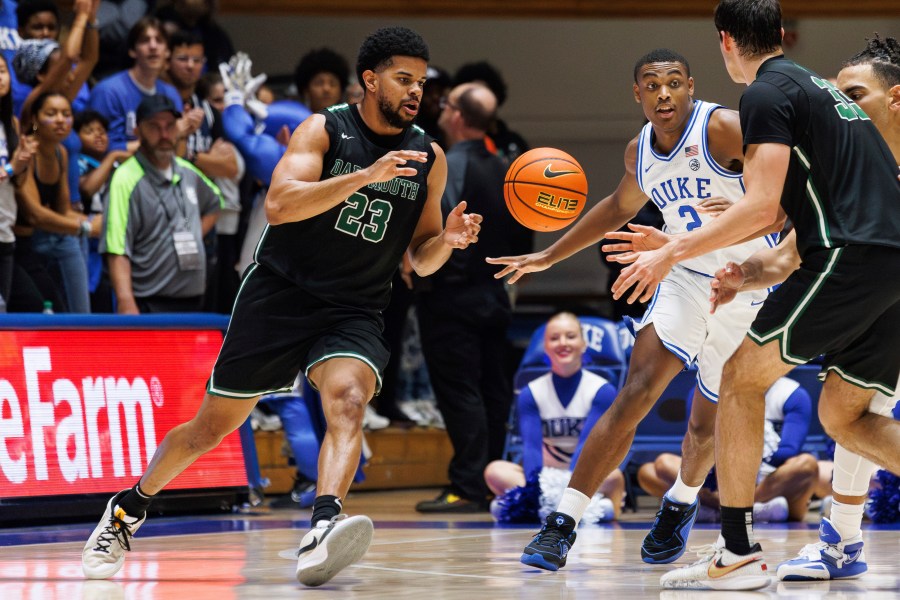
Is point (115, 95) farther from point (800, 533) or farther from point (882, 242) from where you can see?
point (882, 242)

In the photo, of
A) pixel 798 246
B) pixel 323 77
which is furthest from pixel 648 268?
pixel 323 77

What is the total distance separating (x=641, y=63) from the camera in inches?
238

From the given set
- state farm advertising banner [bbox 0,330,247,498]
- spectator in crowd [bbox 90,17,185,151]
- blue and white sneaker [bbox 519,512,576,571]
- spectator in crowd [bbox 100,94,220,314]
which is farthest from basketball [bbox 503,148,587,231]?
spectator in crowd [bbox 90,17,185,151]

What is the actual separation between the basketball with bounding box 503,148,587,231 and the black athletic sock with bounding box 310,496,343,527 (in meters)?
1.75

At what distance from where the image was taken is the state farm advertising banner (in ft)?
25.6

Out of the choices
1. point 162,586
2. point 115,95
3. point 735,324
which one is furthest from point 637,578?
point 115,95

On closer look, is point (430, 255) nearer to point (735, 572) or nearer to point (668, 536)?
→ point (668, 536)

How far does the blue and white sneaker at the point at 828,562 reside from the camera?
542cm

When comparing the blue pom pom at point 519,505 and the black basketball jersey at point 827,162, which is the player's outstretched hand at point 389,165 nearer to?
the black basketball jersey at point 827,162

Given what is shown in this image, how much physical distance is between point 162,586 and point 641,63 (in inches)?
122

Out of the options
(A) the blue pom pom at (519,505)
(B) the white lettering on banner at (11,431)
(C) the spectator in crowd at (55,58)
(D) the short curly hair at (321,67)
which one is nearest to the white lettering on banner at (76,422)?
(B) the white lettering on banner at (11,431)

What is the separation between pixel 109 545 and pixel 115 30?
6.61m

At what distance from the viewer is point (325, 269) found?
564 centimetres

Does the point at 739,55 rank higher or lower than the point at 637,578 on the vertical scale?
higher
